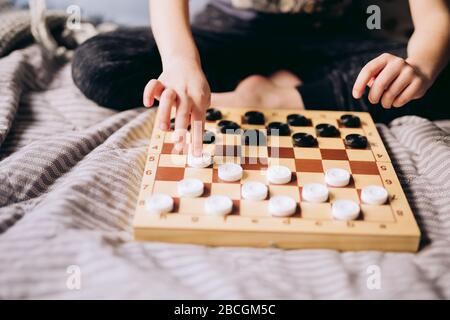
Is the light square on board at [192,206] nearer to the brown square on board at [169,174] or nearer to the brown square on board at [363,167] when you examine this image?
the brown square on board at [169,174]

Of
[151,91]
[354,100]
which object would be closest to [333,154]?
[354,100]

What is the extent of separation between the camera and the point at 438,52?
1033 mm

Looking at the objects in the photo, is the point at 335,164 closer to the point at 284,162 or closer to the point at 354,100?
the point at 284,162

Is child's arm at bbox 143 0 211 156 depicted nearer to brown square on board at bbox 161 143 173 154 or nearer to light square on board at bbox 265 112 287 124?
brown square on board at bbox 161 143 173 154

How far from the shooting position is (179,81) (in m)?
0.86

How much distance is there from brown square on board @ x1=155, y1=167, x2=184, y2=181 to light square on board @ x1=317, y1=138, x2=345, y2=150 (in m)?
0.28

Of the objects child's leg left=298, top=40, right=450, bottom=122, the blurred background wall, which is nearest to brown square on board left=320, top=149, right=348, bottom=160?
child's leg left=298, top=40, right=450, bottom=122

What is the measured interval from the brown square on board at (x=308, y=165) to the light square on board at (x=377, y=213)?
129mm

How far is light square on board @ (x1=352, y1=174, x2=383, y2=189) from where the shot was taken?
847 millimetres

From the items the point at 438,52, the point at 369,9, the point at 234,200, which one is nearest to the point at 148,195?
the point at 234,200

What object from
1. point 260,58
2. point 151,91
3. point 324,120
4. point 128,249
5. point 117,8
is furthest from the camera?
point 117,8

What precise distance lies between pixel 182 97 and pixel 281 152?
0.22 meters

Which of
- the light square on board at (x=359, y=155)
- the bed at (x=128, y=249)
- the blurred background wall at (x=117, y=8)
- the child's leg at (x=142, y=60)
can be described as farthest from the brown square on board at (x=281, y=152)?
the blurred background wall at (x=117, y=8)

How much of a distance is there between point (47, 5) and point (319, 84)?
907mm
